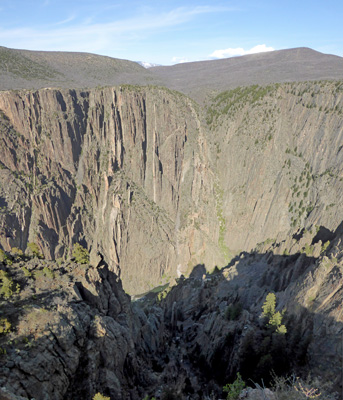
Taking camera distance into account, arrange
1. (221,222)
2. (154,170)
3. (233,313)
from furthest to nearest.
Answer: (154,170) → (221,222) → (233,313)

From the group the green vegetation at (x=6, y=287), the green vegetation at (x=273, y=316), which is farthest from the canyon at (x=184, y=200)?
the green vegetation at (x=6, y=287)

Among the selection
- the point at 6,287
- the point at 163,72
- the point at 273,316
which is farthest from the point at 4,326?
the point at 163,72

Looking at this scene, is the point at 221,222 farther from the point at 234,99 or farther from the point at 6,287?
the point at 6,287

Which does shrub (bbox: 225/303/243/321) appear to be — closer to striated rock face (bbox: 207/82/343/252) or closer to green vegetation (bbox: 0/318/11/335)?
striated rock face (bbox: 207/82/343/252)

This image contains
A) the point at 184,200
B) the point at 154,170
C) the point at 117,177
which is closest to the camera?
the point at 117,177

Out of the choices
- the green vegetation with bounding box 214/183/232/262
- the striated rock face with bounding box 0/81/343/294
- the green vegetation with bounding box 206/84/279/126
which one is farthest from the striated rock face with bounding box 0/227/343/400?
the green vegetation with bounding box 206/84/279/126

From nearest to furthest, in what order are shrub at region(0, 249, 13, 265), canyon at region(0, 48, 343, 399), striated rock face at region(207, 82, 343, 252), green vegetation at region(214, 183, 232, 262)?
shrub at region(0, 249, 13, 265) → canyon at region(0, 48, 343, 399) → striated rock face at region(207, 82, 343, 252) → green vegetation at region(214, 183, 232, 262)

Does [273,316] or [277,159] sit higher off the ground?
[277,159]

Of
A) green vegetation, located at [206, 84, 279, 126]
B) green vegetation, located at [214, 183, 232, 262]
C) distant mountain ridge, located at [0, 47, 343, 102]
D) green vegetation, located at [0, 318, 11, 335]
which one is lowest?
green vegetation, located at [214, 183, 232, 262]

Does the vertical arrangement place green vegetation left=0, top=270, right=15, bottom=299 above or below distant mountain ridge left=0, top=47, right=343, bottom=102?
below

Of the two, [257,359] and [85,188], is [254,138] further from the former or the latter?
[257,359]

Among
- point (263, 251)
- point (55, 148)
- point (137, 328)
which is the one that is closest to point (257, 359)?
point (137, 328)
